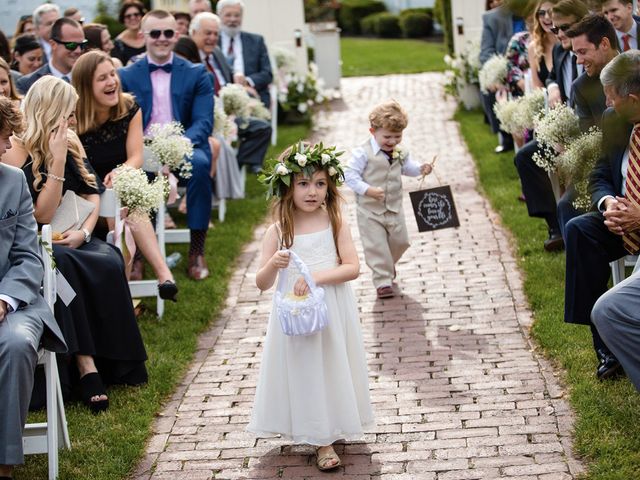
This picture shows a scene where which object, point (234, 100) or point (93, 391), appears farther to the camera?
point (234, 100)

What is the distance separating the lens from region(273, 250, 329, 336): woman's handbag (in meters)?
4.78

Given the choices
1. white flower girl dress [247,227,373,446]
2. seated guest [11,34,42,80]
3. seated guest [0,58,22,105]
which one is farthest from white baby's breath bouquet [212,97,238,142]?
white flower girl dress [247,227,373,446]

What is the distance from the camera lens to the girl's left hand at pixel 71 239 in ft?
20.2

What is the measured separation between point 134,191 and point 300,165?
233 centimetres

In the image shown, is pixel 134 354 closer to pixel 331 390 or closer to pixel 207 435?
pixel 207 435

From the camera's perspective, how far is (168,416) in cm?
581

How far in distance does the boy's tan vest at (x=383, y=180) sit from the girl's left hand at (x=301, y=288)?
2.93 m

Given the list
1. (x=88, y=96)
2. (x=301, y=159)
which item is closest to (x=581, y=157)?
(x=301, y=159)

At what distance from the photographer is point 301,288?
487 cm

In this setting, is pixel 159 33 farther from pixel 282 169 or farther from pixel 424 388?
pixel 424 388

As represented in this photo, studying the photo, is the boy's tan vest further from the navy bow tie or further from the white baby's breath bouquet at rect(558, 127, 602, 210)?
the white baby's breath bouquet at rect(558, 127, 602, 210)

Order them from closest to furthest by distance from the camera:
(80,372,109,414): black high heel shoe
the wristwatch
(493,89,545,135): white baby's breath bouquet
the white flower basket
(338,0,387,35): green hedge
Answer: (80,372,109,414): black high heel shoe
the wristwatch
(493,89,545,135): white baby's breath bouquet
the white flower basket
(338,0,387,35): green hedge

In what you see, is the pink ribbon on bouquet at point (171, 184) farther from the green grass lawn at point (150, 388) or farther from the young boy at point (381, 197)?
the young boy at point (381, 197)

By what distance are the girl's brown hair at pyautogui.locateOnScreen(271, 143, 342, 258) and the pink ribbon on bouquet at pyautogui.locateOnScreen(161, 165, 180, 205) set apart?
3347 millimetres
